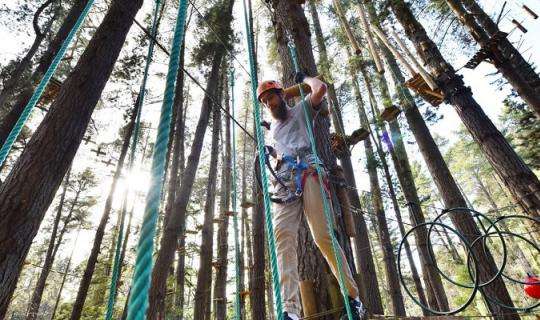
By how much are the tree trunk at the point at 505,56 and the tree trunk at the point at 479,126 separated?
41.5 inches

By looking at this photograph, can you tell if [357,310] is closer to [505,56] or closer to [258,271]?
[258,271]

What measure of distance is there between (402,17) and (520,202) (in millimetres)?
4099

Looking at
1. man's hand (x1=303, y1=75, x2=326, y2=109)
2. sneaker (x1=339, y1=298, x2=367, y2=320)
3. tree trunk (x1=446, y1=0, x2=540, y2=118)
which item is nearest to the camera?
sneaker (x1=339, y1=298, x2=367, y2=320)

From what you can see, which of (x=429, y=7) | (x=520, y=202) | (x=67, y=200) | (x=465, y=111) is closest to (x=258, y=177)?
(x=520, y=202)

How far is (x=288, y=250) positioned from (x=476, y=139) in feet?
13.4

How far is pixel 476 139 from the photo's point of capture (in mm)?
4836

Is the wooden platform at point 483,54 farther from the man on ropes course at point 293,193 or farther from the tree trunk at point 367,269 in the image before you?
the man on ropes course at point 293,193

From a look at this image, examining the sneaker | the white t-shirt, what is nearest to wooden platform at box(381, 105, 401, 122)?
the white t-shirt

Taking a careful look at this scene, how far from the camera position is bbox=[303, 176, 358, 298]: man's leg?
84.0 inches

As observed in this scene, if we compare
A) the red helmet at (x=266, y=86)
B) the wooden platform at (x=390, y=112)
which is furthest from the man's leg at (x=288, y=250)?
the wooden platform at (x=390, y=112)

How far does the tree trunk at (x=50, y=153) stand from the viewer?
7.61ft

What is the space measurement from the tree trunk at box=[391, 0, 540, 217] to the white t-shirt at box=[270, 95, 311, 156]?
3387 mm

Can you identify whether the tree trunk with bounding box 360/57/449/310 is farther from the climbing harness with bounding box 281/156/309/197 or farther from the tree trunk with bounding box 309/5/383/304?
the climbing harness with bounding box 281/156/309/197

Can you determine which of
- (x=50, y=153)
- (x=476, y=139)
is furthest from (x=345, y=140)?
(x=50, y=153)
